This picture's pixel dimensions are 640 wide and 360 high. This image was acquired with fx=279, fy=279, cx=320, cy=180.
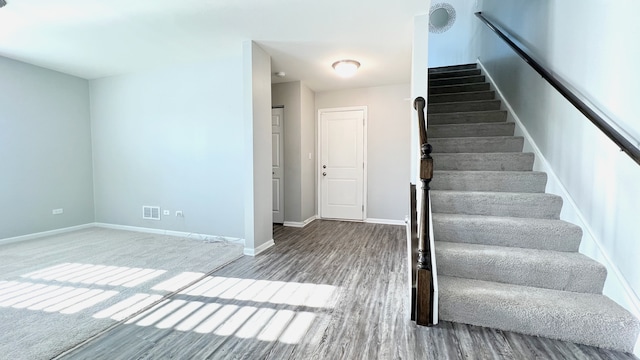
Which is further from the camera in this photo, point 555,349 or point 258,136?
point 258,136

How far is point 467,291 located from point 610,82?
5.40ft

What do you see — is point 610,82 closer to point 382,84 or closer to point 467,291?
point 467,291

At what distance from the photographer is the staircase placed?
1661mm

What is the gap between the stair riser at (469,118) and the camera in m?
3.42

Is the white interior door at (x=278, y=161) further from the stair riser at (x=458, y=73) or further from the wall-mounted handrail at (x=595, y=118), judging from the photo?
the wall-mounted handrail at (x=595, y=118)

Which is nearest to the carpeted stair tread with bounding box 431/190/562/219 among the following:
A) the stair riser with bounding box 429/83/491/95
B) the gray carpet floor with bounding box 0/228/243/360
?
the stair riser with bounding box 429/83/491/95

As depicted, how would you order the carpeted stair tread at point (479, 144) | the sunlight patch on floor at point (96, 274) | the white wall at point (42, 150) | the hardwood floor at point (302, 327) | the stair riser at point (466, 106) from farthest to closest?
the white wall at point (42, 150) < the stair riser at point (466, 106) < the carpeted stair tread at point (479, 144) < the sunlight patch on floor at point (96, 274) < the hardwood floor at point (302, 327)

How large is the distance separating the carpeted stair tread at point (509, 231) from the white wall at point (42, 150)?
5401mm

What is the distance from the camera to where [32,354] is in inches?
62.5

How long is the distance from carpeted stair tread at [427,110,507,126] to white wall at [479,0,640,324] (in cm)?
47

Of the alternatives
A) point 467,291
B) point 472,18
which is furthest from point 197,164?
point 472,18

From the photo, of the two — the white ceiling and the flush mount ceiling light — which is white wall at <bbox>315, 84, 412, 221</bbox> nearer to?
the white ceiling

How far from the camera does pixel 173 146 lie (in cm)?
424

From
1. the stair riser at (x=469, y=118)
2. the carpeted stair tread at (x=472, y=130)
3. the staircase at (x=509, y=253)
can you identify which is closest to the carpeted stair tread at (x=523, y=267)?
the staircase at (x=509, y=253)
